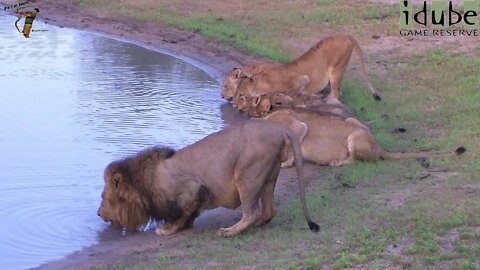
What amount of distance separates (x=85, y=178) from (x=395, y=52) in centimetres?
715

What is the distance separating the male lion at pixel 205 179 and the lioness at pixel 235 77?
5.46 metres

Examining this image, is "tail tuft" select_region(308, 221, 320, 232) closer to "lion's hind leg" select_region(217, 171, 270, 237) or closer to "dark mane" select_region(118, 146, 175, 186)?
"lion's hind leg" select_region(217, 171, 270, 237)

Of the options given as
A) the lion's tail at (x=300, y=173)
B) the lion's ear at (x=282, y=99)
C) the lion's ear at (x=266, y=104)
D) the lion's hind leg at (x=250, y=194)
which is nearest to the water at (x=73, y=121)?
the lion's ear at (x=266, y=104)

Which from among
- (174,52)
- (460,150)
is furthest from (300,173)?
(174,52)

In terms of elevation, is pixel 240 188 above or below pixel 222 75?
above

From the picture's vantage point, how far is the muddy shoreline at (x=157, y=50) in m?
7.88

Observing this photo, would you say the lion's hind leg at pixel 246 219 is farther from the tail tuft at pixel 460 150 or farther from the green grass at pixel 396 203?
the tail tuft at pixel 460 150

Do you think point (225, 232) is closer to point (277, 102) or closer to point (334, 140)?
point (334, 140)

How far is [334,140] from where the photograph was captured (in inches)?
410

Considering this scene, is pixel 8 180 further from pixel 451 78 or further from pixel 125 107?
pixel 451 78

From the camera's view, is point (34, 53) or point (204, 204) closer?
point (204, 204)

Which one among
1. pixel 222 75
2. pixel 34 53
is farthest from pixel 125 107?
pixel 34 53

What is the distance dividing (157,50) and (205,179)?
31.3 ft

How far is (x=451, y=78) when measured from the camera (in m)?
13.9
